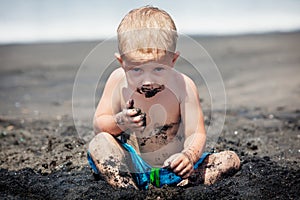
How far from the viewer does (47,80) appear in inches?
221

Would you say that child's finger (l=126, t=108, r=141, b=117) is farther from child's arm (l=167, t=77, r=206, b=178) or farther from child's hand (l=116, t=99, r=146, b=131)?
child's arm (l=167, t=77, r=206, b=178)

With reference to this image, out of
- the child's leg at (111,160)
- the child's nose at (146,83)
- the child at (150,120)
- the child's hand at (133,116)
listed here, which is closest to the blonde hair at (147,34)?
the child at (150,120)

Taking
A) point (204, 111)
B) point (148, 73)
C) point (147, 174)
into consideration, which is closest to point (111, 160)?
point (147, 174)

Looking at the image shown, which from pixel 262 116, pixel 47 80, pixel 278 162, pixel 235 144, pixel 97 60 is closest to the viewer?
pixel 278 162

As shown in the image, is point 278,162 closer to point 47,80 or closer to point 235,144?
point 235,144

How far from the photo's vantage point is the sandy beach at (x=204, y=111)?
220 centimetres

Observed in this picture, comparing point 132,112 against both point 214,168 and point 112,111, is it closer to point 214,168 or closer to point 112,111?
point 112,111

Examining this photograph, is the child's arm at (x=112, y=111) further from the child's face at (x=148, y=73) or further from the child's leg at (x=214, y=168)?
the child's leg at (x=214, y=168)

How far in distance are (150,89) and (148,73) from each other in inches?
3.2

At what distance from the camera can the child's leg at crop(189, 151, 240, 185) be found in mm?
2230

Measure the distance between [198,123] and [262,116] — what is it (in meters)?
1.70

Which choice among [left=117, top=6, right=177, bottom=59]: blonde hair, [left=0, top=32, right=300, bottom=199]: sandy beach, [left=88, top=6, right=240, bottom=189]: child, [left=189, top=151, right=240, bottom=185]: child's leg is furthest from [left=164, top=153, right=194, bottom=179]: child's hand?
[left=117, top=6, right=177, bottom=59]: blonde hair

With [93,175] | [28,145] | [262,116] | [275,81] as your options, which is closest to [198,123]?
[93,175]

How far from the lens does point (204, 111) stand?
3871 millimetres
